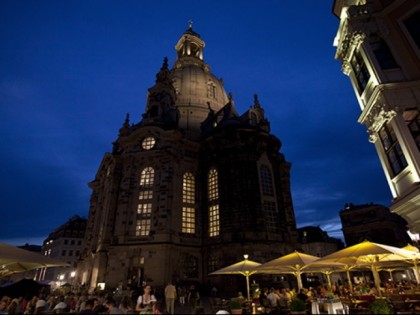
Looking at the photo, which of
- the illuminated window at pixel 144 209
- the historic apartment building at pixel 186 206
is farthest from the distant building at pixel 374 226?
the illuminated window at pixel 144 209

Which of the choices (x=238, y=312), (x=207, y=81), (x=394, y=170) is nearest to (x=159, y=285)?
(x=238, y=312)

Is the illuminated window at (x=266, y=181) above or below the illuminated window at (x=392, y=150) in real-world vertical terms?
above

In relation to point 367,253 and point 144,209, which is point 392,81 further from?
point 144,209

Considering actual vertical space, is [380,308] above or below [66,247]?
below

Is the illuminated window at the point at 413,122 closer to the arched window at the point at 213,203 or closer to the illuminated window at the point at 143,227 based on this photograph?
the arched window at the point at 213,203

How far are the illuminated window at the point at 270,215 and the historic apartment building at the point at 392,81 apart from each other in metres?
19.2

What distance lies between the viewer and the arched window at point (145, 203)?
33.0 meters

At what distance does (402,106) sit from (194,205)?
89.6 ft

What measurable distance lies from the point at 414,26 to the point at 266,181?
76.8 feet

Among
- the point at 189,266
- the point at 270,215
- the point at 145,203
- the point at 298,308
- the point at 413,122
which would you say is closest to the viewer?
the point at 298,308

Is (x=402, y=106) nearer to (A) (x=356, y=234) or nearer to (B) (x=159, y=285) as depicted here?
(B) (x=159, y=285)

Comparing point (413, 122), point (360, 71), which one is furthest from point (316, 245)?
point (413, 122)

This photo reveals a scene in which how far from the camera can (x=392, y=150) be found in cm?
1391

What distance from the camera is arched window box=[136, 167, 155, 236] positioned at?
32969 mm
